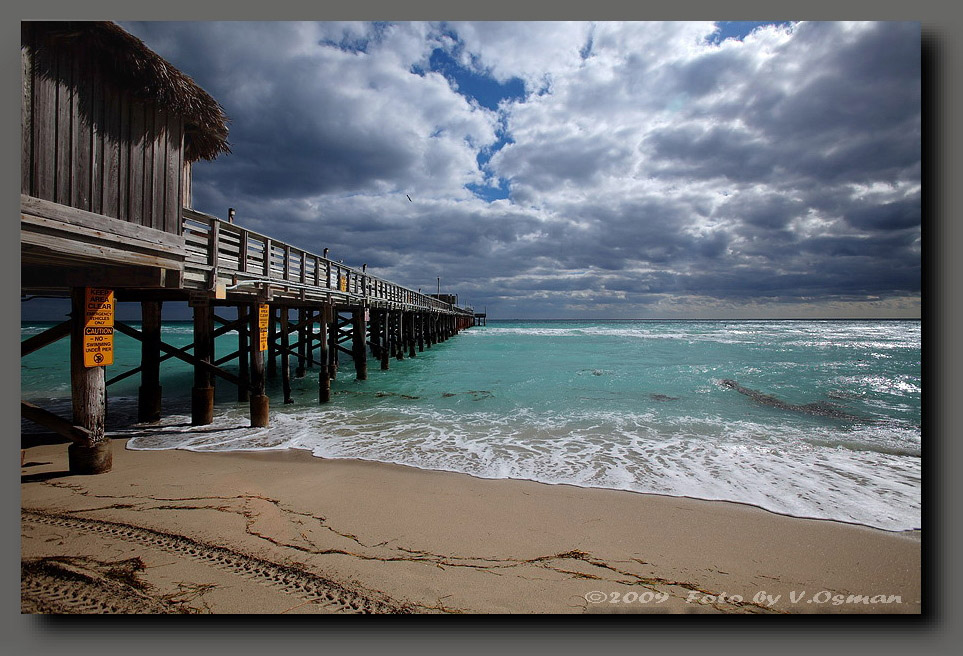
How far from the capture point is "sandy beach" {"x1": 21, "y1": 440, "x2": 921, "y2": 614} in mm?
2793

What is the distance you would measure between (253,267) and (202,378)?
8.23ft

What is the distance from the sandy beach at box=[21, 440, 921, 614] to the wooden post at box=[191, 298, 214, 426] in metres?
3.32

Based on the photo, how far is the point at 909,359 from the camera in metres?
24.6

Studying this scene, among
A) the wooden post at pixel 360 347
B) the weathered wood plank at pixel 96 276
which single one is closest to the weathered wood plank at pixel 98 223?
the weathered wood plank at pixel 96 276

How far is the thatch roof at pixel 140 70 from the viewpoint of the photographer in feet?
11.8

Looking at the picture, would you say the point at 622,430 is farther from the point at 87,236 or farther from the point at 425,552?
the point at 87,236

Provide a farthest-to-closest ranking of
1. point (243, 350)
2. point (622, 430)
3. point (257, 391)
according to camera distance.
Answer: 1. point (243, 350)
2. point (622, 430)
3. point (257, 391)

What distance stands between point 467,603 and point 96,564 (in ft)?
8.91

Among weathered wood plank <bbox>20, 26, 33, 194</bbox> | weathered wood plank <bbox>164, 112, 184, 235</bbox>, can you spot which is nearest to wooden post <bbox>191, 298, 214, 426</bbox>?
weathered wood plank <bbox>164, 112, 184, 235</bbox>

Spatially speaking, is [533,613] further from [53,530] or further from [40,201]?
[40,201]

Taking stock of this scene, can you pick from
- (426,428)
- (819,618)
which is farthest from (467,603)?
(426,428)

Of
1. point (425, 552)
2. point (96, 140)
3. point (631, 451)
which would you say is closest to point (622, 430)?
point (631, 451)

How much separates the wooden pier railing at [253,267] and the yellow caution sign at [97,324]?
969 mm

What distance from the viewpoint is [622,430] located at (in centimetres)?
854
